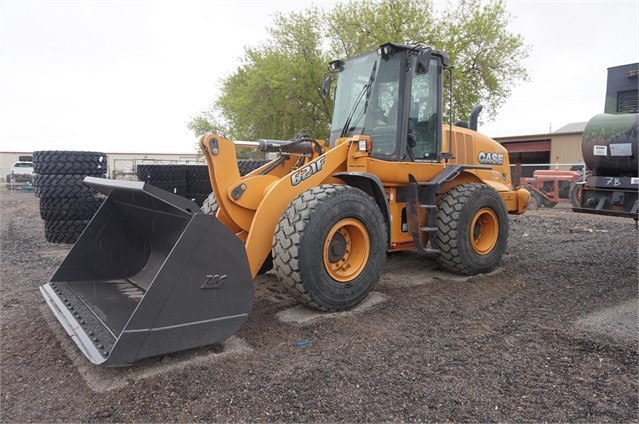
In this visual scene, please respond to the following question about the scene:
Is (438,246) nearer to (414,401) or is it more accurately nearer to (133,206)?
(414,401)

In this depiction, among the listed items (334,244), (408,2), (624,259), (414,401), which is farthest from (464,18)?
(414,401)

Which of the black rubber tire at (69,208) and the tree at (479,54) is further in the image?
the tree at (479,54)

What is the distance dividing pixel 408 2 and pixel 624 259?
17020mm

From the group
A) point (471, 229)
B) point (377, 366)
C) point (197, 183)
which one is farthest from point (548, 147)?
point (377, 366)

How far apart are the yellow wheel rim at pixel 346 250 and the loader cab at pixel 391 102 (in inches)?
47.0

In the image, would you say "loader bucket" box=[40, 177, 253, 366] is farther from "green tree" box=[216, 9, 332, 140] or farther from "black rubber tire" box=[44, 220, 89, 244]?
"green tree" box=[216, 9, 332, 140]

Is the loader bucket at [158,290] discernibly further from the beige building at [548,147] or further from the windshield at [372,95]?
the beige building at [548,147]

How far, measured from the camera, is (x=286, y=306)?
4406 mm

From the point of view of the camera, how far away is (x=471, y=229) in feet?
18.5

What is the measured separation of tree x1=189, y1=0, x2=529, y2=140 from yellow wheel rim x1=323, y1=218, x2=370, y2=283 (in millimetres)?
16025

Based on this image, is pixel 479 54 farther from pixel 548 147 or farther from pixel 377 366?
pixel 377 366

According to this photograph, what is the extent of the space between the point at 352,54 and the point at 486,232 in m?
16.4

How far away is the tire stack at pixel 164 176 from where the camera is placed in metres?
9.29

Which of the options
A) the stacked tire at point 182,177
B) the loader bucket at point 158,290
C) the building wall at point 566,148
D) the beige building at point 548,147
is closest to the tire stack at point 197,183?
the stacked tire at point 182,177
